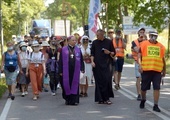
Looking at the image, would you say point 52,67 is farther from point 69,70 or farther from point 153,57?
point 153,57

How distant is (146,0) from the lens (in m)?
37.3

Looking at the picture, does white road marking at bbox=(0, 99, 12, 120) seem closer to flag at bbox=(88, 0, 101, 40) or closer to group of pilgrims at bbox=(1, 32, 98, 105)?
group of pilgrims at bbox=(1, 32, 98, 105)

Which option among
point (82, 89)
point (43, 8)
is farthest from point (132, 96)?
point (43, 8)

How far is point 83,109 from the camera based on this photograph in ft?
38.7

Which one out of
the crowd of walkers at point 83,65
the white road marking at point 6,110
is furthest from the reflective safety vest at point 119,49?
the white road marking at point 6,110

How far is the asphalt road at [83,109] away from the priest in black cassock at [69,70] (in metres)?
0.35

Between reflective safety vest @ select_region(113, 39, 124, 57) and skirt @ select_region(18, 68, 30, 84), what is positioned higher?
reflective safety vest @ select_region(113, 39, 124, 57)

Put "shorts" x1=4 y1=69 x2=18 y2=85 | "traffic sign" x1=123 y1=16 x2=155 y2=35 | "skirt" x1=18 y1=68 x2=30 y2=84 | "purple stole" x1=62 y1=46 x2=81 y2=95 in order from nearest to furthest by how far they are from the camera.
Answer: "purple stole" x1=62 y1=46 x2=81 y2=95, "shorts" x1=4 y1=69 x2=18 y2=85, "skirt" x1=18 y1=68 x2=30 y2=84, "traffic sign" x1=123 y1=16 x2=155 y2=35

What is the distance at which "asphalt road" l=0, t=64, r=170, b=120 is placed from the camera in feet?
34.8

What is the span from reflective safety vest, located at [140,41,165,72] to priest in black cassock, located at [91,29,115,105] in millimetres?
1631

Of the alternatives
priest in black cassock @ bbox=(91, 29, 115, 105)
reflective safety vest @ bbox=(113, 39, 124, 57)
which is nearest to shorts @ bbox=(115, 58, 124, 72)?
reflective safety vest @ bbox=(113, 39, 124, 57)

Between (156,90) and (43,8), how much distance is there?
8521 cm

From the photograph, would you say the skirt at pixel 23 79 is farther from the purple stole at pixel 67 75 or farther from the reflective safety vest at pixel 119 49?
the reflective safety vest at pixel 119 49

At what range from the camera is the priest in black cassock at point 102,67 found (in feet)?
41.5
